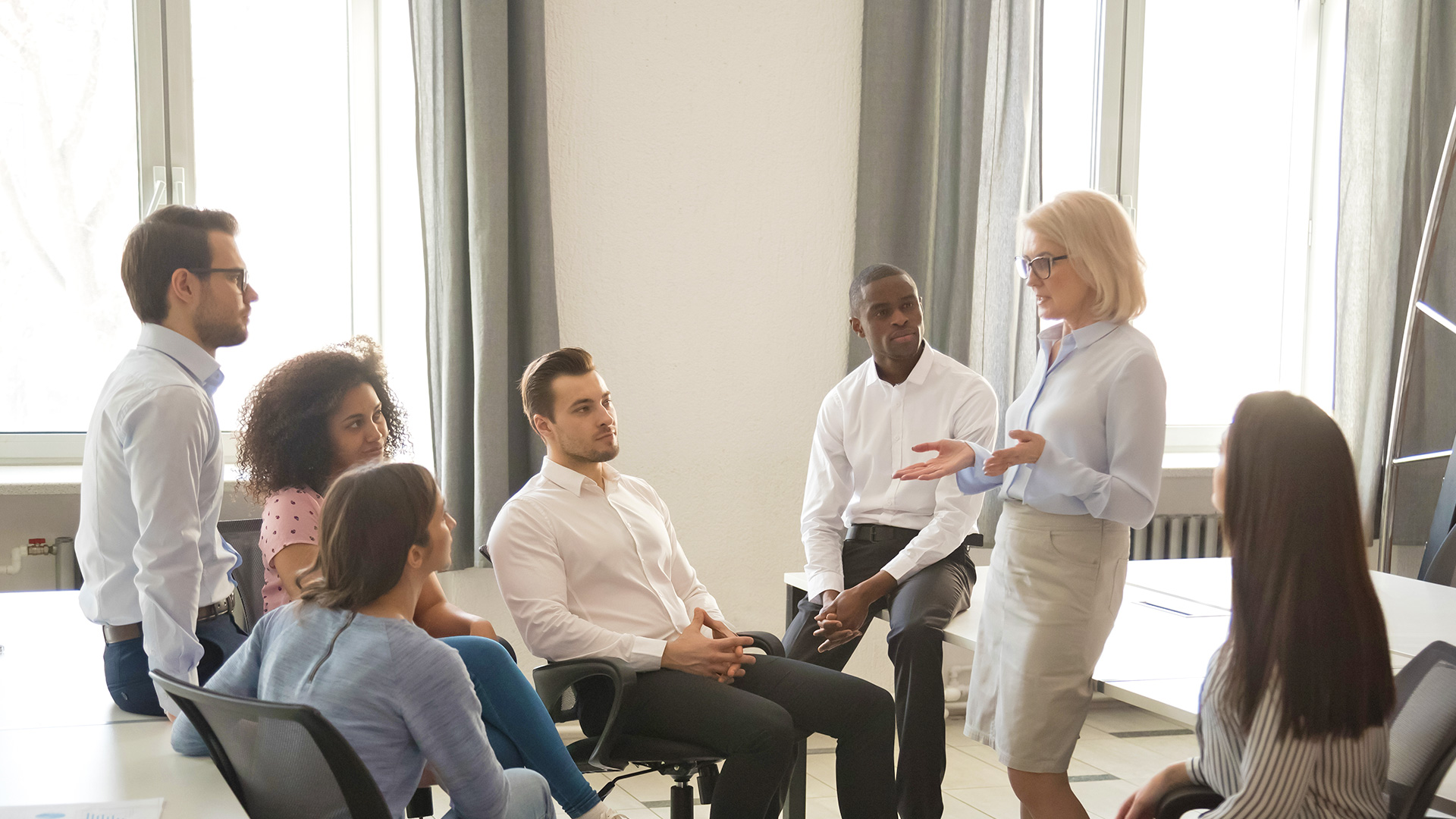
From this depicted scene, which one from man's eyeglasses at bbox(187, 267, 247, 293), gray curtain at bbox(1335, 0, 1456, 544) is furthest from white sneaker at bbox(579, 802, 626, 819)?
gray curtain at bbox(1335, 0, 1456, 544)

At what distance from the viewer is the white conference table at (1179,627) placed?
182 centimetres

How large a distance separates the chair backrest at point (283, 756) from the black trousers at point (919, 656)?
1.38 metres

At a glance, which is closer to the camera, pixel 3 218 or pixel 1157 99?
pixel 3 218

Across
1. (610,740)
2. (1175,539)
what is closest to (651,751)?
(610,740)

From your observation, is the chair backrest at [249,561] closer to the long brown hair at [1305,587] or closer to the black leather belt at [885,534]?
the black leather belt at [885,534]

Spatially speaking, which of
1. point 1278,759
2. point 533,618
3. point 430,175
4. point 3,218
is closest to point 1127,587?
point 1278,759

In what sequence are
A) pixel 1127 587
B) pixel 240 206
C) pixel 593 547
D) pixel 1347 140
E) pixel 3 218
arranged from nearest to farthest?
1. pixel 593 547
2. pixel 1127 587
3. pixel 3 218
4. pixel 240 206
5. pixel 1347 140

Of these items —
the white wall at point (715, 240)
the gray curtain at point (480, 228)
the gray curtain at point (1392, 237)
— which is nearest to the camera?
the gray curtain at point (480, 228)

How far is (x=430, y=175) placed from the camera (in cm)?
333

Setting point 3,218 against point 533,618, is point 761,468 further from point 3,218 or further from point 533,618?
point 3,218

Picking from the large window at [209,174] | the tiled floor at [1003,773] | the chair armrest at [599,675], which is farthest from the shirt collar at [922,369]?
the large window at [209,174]

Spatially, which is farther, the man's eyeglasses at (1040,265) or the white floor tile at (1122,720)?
the white floor tile at (1122,720)

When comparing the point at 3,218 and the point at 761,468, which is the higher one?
the point at 3,218

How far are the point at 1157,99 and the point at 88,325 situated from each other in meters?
3.97
